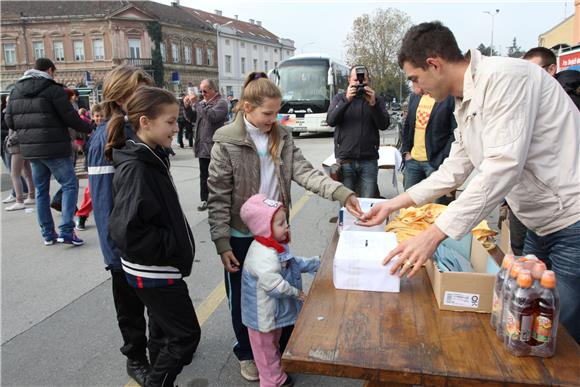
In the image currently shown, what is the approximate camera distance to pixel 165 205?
217 centimetres

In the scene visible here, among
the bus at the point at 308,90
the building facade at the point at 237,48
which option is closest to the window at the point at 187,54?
the building facade at the point at 237,48

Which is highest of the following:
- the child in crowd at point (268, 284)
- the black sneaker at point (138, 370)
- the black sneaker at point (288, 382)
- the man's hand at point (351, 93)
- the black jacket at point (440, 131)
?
the man's hand at point (351, 93)

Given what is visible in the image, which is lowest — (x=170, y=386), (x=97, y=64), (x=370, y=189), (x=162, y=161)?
(x=170, y=386)

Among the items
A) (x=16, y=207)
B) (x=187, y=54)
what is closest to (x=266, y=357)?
(x=16, y=207)

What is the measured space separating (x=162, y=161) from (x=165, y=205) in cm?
24

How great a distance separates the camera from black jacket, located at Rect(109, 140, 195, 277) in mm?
2059

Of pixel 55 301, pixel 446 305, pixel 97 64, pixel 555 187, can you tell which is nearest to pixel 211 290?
pixel 55 301

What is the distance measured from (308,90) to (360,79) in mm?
14486

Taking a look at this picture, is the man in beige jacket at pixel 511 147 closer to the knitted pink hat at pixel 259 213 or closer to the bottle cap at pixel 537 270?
the bottle cap at pixel 537 270

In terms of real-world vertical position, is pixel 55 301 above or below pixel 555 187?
below

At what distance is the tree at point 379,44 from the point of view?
42344mm

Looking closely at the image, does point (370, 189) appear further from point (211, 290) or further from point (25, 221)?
point (25, 221)

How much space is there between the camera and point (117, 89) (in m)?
2.55

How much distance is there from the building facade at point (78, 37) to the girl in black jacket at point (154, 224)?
51096mm
